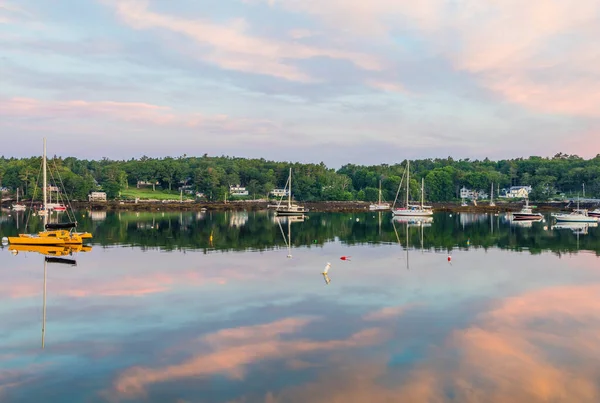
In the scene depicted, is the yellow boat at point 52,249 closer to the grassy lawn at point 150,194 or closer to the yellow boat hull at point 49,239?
the yellow boat hull at point 49,239

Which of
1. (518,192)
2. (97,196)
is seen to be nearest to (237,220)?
(97,196)

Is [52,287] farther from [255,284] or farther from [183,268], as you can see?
[255,284]

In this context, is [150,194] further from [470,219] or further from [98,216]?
[470,219]

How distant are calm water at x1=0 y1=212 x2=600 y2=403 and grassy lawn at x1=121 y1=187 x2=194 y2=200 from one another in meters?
122

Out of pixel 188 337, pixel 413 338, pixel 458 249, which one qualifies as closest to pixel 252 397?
pixel 188 337

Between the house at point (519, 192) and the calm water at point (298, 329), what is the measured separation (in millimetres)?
148734

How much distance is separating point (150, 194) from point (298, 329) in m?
155

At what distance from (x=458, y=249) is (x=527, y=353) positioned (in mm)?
32496

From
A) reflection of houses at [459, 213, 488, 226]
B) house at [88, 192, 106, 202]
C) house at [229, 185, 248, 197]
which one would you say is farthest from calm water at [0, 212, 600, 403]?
house at [229, 185, 248, 197]

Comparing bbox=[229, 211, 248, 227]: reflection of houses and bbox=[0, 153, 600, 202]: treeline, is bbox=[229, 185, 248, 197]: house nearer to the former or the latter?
bbox=[0, 153, 600, 202]: treeline

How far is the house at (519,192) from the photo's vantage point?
600ft

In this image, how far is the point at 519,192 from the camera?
185375 mm

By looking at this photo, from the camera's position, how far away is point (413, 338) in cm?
2122

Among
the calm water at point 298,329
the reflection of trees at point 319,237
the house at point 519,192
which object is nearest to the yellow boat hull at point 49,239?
the reflection of trees at point 319,237
